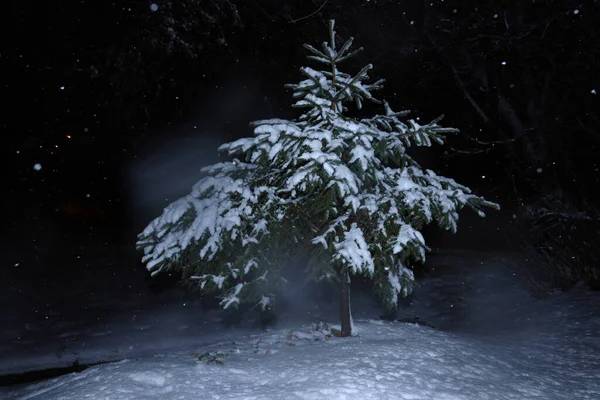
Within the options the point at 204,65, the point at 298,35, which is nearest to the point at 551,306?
the point at 298,35

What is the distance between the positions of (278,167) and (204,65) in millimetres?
7140

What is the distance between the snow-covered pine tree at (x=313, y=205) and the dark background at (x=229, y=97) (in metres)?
5.11

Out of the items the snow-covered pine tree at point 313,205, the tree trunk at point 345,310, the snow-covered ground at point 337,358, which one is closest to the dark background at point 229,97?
the snow-covered ground at point 337,358

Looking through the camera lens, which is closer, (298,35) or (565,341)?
(565,341)

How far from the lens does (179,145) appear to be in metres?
15.4

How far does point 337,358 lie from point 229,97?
1030cm

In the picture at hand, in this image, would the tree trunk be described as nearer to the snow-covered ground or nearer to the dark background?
the snow-covered ground

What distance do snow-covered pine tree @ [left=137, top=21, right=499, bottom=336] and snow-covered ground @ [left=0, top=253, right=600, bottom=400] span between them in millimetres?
735

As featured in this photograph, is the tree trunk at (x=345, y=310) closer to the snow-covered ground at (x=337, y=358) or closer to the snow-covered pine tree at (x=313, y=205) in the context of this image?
the snow-covered pine tree at (x=313, y=205)

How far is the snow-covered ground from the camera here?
12.2 feet

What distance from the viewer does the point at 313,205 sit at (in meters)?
4.71

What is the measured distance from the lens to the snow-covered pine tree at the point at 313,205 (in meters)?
4.56

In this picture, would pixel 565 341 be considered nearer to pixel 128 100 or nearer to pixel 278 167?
pixel 278 167

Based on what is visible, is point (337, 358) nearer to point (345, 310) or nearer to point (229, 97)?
point (345, 310)
